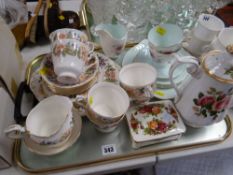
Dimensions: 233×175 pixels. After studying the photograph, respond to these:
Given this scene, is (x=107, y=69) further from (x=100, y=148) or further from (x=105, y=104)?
(x=100, y=148)

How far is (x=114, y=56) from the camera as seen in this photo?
0.70m

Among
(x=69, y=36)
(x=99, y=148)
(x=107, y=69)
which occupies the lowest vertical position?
(x=99, y=148)

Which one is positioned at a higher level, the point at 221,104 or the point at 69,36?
the point at 69,36

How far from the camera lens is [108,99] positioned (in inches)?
23.8

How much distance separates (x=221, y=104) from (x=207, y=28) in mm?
239

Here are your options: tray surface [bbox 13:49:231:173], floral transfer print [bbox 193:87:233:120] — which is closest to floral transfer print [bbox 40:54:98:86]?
tray surface [bbox 13:49:231:173]

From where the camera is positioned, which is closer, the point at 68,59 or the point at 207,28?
A: the point at 68,59

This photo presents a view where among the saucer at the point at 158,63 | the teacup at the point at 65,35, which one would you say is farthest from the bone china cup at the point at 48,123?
the saucer at the point at 158,63

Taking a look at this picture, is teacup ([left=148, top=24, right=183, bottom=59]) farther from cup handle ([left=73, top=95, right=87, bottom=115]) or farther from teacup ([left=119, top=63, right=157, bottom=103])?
cup handle ([left=73, top=95, right=87, bottom=115])

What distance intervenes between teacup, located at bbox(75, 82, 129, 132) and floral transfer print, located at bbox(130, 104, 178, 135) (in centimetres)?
4

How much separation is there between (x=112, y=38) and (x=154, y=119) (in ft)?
0.75

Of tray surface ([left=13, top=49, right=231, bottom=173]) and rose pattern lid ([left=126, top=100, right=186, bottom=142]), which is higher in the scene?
rose pattern lid ([left=126, top=100, right=186, bottom=142])

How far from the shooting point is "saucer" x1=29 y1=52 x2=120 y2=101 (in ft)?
1.99

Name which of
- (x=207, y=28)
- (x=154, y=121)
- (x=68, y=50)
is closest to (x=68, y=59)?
(x=68, y=50)
